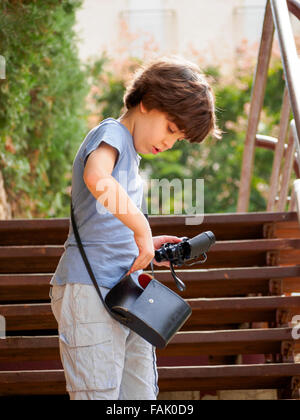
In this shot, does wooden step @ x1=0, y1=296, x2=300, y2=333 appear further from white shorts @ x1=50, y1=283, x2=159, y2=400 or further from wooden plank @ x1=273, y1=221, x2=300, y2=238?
white shorts @ x1=50, y1=283, x2=159, y2=400

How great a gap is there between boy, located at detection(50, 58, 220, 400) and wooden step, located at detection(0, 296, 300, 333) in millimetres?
908

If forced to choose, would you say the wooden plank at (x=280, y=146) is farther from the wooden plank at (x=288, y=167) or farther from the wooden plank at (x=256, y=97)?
the wooden plank at (x=256, y=97)

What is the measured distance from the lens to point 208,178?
446 inches

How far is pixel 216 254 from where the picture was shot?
3.04 m

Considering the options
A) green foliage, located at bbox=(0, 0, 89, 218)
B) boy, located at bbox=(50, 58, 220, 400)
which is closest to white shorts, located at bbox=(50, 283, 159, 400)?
boy, located at bbox=(50, 58, 220, 400)

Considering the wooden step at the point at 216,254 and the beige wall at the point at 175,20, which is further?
the beige wall at the point at 175,20

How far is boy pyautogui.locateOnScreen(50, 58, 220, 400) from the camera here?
1.67 metres

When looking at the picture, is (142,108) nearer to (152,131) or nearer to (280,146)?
(152,131)

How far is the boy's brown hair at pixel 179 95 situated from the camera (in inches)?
69.4

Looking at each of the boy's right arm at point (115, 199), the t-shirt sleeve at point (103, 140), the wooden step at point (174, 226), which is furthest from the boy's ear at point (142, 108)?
the wooden step at point (174, 226)

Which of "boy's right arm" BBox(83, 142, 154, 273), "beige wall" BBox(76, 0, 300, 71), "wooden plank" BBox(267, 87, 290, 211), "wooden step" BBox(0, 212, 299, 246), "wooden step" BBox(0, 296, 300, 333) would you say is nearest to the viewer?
"boy's right arm" BBox(83, 142, 154, 273)

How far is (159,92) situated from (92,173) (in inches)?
13.0

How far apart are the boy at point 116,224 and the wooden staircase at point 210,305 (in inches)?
31.3
